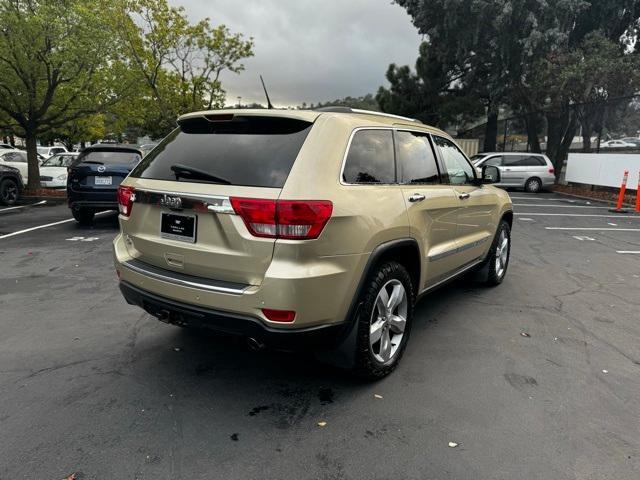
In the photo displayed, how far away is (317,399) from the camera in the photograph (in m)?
3.04

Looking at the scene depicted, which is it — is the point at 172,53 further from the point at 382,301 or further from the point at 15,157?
the point at 382,301

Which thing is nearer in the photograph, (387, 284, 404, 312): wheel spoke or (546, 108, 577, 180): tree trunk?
(387, 284, 404, 312): wheel spoke

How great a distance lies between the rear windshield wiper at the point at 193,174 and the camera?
2.78 metres

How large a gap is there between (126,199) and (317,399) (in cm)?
193

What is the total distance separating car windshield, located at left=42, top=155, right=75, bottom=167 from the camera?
15.8 metres

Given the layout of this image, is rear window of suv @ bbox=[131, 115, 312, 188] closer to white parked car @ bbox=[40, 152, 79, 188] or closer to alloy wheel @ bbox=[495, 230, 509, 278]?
alloy wheel @ bbox=[495, 230, 509, 278]

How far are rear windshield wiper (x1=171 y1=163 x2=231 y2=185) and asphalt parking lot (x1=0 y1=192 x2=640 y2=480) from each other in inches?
55.6

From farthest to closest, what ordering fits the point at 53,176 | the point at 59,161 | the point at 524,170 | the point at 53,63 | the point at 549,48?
the point at 524,170 → the point at 549,48 → the point at 59,161 → the point at 53,176 → the point at 53,63

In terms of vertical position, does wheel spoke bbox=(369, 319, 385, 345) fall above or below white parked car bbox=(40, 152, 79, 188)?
below

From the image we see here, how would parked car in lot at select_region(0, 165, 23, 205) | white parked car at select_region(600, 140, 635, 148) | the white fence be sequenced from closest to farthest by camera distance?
parked car in lot at select_region(0, 165, 23, 205), the white fence, white parked car at select_region(600, 140, 635, 148)

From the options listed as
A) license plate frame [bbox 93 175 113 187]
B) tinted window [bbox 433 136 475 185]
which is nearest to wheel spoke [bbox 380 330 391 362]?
tinted window [bbox 433 136 475 185]

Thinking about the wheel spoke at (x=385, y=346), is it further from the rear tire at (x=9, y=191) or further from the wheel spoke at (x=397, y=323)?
the rear tire at (x=9, y=191)

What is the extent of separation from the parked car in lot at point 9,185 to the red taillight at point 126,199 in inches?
420

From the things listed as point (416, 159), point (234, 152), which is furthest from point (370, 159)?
point (234, 152)
